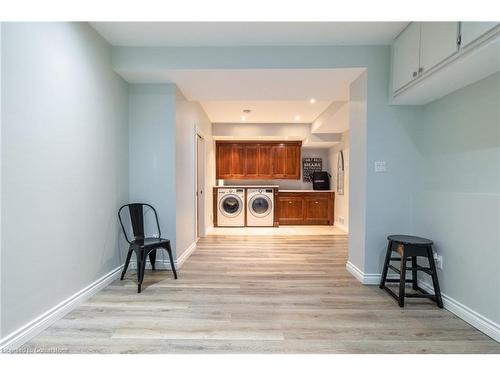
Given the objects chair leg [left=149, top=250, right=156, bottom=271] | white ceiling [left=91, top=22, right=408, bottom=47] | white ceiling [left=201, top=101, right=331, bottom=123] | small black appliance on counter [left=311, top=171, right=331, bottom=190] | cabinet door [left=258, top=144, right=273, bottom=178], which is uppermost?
white ceiling [left=91, top=22, right=408, bottom=47]

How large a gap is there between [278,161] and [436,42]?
4.40 metres

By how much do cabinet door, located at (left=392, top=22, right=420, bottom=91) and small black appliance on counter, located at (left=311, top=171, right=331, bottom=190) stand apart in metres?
3.90

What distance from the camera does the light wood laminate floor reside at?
1498 millimetres

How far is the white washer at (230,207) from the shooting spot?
5.59 metres

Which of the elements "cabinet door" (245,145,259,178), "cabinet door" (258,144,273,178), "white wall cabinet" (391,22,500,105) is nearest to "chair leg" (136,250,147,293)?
"white wall cabinet" (391,22,500,105)

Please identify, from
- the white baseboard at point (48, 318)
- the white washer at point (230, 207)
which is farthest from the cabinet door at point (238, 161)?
the white baseboard at point (48, 318)

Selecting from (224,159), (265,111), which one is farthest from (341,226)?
(224,159)

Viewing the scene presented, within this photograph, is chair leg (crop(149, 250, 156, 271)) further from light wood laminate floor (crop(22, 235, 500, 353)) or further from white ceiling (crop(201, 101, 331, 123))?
white ceiling (crop(201, 101, 331, 123))

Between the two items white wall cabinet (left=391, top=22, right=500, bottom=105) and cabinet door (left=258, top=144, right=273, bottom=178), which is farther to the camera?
cabinet door (left=258, top=144, right=273, bottom=178)

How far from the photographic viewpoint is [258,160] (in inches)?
237

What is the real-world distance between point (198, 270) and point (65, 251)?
4.44ft

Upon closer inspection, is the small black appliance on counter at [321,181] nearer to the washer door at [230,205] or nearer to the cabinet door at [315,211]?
the cabinet door at [315,211]

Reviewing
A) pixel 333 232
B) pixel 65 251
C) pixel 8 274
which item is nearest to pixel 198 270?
pixel 65 251

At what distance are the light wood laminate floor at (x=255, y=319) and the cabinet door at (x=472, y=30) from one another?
1836 millimetres
